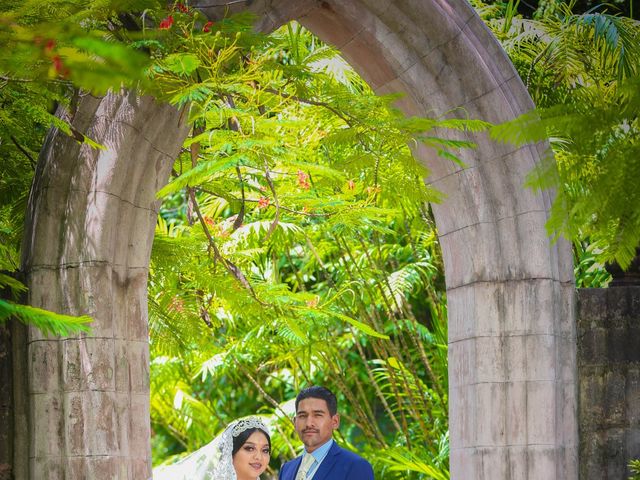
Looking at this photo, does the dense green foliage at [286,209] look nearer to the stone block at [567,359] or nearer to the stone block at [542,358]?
the stone block at [542,358]

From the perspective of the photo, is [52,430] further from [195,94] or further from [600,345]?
[600,345]

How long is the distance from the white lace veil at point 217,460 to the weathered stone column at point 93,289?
0.24 metres

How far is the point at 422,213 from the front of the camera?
8.46 m

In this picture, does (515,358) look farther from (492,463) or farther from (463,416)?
(492,463)

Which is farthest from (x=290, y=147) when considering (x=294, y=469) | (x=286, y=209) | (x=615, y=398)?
(x=615, y=398)

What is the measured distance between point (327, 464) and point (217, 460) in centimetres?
45

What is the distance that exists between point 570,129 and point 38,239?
110 inches

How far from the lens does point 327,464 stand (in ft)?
15.4

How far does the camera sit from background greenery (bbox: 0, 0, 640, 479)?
2.48 metres

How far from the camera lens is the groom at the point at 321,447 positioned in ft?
15.3

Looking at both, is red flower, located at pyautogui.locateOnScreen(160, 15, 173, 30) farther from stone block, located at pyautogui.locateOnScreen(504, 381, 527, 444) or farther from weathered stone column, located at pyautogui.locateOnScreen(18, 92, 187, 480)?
stone block, located at pyautogui.locateOnScreen(504, 381, 527, 444)

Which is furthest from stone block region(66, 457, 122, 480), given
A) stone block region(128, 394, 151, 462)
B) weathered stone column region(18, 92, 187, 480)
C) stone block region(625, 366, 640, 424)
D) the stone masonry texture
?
stone block region(625, 366, 640, 424)

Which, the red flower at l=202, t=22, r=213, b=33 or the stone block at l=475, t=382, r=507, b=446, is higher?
the red flower at l=202, t=22, r=213, b=33

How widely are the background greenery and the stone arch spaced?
0.20m
